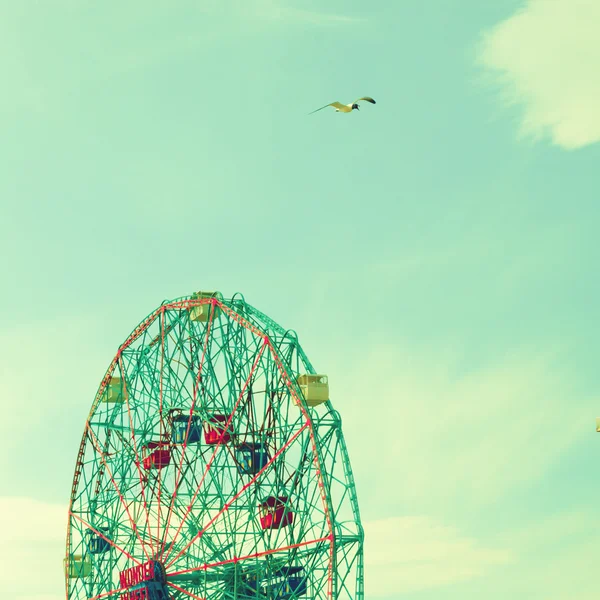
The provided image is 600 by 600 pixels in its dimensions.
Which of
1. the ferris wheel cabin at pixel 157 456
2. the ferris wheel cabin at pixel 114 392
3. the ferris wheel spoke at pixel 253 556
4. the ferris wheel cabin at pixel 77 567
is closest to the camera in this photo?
the ferris wheel spoke at pixel 253 556

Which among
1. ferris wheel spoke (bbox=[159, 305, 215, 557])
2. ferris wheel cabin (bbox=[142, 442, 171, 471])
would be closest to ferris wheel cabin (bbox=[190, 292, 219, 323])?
ferris wheel spoke (bbox=[159, 305, 215, 557])

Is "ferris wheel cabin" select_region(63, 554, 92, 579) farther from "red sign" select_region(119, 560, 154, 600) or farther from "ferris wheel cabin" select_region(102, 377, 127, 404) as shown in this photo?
"ferris wheel cabin" select_region(102, 377, 127, 404)

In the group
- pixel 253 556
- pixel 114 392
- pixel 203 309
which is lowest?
pixel 253 556

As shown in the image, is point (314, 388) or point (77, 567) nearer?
point (314, 388)

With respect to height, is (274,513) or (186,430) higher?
(186,430)

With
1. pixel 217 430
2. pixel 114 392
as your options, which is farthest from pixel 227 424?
pixel 114 392

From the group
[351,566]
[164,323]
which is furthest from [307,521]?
[164,323]

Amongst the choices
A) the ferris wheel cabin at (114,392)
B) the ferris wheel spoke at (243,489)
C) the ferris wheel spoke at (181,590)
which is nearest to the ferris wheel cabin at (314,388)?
the ferris wheel spoke at (243,489)

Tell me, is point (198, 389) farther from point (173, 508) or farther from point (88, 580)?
point (88, 580)

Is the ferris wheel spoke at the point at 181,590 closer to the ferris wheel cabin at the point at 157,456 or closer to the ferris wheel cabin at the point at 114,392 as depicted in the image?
the ferris wheel cabin at the point at 157,456

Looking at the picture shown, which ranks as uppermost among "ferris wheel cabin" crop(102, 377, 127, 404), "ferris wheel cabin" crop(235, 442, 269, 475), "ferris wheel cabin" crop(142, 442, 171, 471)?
"ferris wheel cabin" crop(102, 377, 127, 404)

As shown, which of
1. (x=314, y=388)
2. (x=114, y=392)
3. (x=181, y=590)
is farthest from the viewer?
(x=114, y=392)

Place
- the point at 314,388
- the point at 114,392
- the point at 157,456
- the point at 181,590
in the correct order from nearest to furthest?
the point at 314,388 → the point at 181,590 → the point at 157,456 → the point at 114,392

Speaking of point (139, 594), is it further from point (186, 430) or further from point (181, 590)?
point (186, 430)
